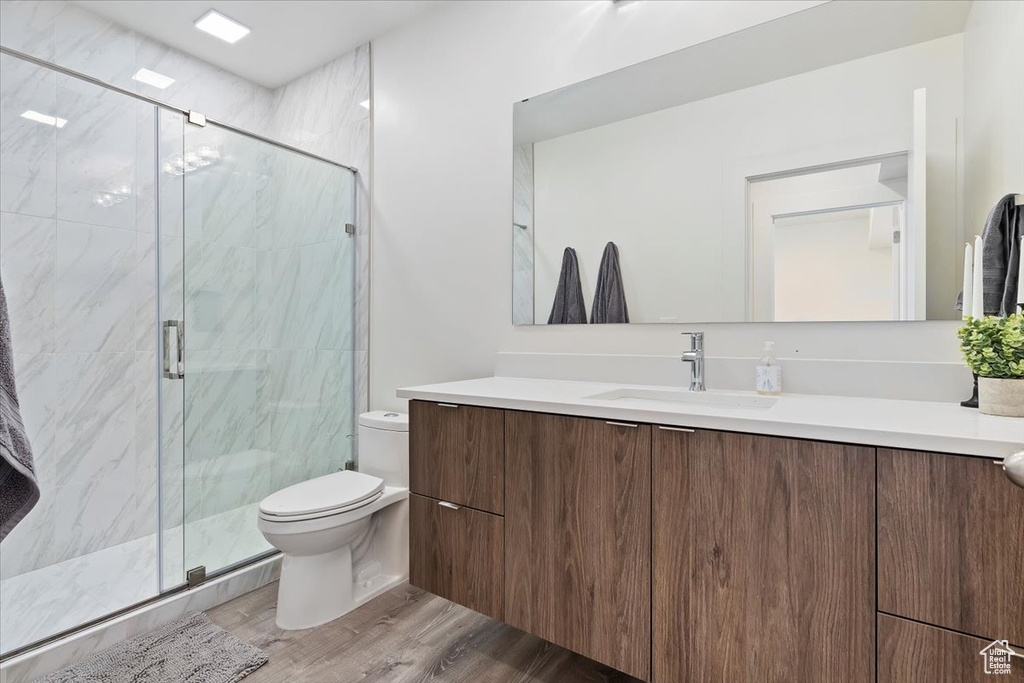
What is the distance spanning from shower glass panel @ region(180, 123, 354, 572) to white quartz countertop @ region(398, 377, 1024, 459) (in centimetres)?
102

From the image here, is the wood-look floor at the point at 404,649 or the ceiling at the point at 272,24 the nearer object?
the wood-look floor at the point at 404,649

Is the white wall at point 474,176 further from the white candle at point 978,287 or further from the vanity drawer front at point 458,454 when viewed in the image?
the vanity drawer front at point 458,454

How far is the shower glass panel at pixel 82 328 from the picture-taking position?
6.26 ft

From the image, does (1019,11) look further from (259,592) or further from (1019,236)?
(259,592)

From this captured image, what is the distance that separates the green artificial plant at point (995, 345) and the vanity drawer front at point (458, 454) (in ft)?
3.58

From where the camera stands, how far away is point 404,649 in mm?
1613

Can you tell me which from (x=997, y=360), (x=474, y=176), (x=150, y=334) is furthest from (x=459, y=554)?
(x=150, y=334)

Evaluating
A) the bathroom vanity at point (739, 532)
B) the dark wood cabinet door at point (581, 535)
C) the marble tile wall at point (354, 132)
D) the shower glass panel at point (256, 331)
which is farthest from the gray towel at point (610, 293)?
the shower glass panel at point (256, 331)

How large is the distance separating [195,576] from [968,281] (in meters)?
2.66

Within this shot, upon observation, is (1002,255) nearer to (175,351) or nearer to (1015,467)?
(1015,467)

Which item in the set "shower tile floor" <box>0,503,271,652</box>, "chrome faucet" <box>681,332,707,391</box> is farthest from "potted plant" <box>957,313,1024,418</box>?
"shower tile floor" <box>0,503,271,652</box>

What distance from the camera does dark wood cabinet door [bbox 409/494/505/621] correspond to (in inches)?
54.2

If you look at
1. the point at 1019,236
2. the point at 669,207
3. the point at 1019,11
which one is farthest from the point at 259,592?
the point at 1019,11

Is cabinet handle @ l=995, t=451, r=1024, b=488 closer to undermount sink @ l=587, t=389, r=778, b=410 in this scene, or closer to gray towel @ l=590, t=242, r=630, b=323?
undermount sink @ l=587, t=389, r=778, b=410
